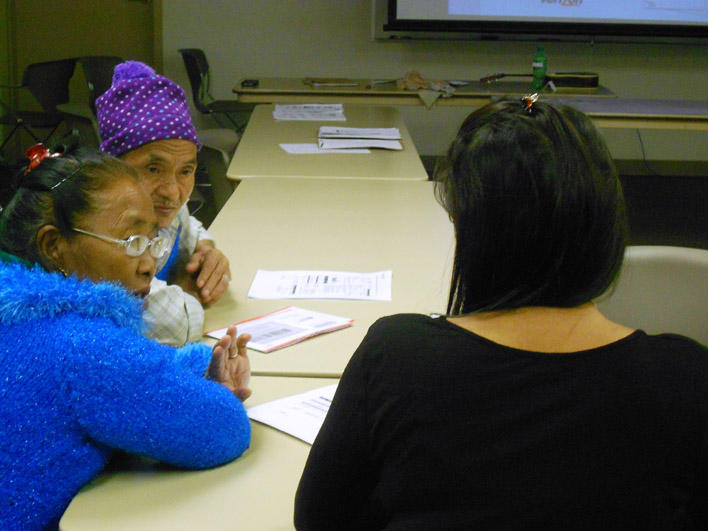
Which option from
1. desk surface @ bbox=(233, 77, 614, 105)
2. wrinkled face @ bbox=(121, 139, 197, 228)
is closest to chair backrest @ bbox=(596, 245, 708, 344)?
wrinkled face @ bbox=(121, 139, 197, 228)

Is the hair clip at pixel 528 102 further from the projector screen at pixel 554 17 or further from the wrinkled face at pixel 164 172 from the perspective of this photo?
the projector screen at pixel 554 17

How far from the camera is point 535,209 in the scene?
86 cm

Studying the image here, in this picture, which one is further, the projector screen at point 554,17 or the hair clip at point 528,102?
the projector screen at point 554,17

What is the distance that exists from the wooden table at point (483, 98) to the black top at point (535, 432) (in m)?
3.74

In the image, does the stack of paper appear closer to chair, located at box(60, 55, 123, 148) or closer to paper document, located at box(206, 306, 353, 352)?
chair, located at box(60, 55, 123, 148)

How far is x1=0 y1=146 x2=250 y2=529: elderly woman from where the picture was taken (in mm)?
985

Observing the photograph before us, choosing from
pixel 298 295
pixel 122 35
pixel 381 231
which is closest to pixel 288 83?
pixel 122 35

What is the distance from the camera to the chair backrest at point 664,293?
69.9 inches

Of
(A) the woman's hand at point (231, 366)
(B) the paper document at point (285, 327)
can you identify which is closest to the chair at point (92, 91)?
(B) the paper document at point (285, 327)

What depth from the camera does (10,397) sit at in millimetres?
981

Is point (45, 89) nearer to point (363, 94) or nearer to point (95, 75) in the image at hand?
point (95, 75)

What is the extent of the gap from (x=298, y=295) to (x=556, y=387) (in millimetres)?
1038

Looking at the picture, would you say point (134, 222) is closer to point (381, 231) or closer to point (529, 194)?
point (529, 194)

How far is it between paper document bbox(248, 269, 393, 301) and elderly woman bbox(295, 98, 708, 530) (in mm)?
885
